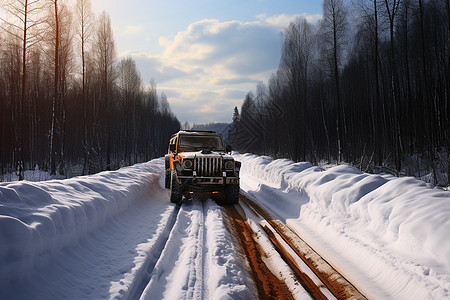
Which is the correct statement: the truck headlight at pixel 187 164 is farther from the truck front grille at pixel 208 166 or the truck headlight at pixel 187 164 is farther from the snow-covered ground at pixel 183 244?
the snow-covered ground at pixel 183 244

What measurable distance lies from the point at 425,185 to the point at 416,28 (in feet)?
83.0

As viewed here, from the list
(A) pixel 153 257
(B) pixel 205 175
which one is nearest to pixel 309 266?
(A) pixel 153 257

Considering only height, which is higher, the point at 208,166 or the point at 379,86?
the point at 379,86

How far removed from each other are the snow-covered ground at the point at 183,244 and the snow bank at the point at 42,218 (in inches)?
0.5

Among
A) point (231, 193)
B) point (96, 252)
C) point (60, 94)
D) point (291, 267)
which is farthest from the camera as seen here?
point (60, 94)

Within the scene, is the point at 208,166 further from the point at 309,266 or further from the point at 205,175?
the point at 309,266

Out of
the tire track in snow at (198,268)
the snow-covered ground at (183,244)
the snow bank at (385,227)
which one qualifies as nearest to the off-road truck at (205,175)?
the snow bank at (385,227)

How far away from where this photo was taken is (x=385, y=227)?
15.4 feet

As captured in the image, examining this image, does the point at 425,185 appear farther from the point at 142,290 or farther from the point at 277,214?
the point at 142,290

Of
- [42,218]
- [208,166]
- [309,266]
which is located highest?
[208,166]

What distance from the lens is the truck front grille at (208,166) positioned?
8797 mm

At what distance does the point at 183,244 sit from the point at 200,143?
590 cm

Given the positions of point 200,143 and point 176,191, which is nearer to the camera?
point 176,191

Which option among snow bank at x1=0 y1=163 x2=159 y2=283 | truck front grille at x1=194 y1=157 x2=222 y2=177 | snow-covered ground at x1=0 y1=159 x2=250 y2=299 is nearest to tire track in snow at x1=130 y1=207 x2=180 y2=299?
snow-covered ground at x1=0 y1=159 x2=250 y2=299
